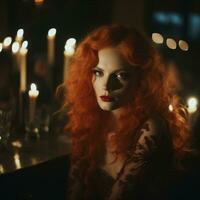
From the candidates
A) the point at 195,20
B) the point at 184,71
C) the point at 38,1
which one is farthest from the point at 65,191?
the point at 38,1

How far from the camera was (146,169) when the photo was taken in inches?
40.1

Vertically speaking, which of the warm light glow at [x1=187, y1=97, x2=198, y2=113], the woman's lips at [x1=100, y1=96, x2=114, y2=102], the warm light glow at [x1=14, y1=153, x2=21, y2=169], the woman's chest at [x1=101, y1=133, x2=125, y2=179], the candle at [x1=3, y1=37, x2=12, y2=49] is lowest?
the warm light glow at [x1=14, y1=153, x2=21, y2=169]

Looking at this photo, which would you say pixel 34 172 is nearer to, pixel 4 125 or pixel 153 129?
pixel 4 125

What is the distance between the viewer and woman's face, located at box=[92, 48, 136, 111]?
1.00m

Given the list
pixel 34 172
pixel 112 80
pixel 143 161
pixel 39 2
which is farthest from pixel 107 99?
pixel 39 2

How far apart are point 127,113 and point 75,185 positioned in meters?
0.20

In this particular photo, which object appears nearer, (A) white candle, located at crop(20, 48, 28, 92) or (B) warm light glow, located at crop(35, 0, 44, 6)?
(A) white candle, located at crop(20, 48, 28, 92)

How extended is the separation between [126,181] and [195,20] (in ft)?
3.18

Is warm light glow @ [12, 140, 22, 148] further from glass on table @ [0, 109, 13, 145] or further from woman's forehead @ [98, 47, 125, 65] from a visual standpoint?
woman's forehead @ [98, 47, 125, 65]

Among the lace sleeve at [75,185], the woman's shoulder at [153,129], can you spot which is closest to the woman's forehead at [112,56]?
the woman's shoulder at [153,129]

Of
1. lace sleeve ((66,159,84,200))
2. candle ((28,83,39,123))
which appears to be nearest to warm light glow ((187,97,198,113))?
lace sleeve ((66,159,84,200))

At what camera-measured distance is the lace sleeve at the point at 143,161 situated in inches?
39.8

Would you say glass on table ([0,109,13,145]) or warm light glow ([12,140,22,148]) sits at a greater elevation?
glass on table ([0,109,13,145])

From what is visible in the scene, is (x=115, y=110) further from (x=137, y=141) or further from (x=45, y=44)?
(x=45, y=44)
